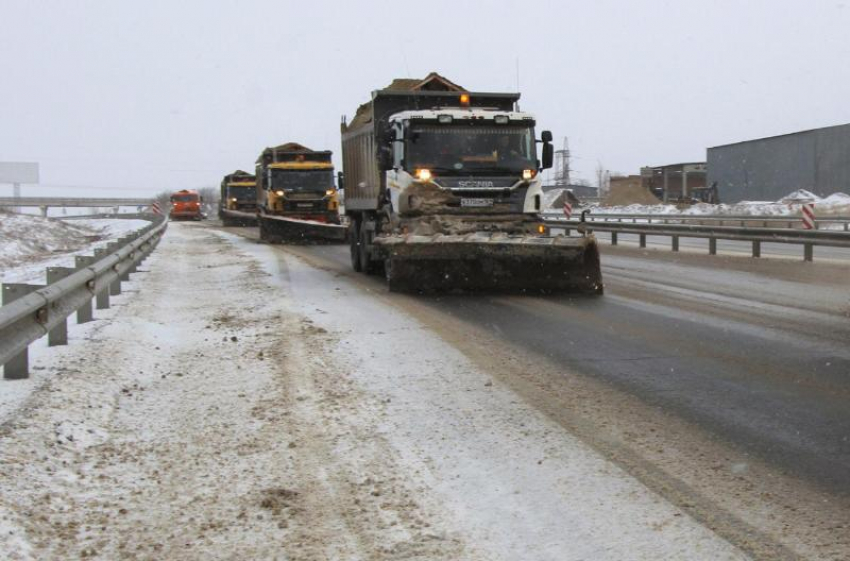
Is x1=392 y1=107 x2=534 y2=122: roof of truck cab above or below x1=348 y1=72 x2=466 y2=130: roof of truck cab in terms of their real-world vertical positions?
below

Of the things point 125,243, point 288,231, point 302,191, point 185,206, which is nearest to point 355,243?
point 125,243

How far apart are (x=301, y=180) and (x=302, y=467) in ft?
83.5

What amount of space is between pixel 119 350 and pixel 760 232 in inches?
610

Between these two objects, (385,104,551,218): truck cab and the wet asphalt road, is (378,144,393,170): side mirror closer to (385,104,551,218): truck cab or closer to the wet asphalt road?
(385,104,551,218): truck cab

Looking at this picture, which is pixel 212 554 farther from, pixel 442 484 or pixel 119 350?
pixel 119 350

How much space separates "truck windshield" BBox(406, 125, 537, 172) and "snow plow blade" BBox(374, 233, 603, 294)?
4.46ft

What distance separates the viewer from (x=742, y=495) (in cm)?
381

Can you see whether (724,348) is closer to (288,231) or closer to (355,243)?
(355,243)

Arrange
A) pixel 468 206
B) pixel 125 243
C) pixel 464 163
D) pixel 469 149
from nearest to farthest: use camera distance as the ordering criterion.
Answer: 1. pixel 468 206
2. pixel 464 163
3. pixel 469 149
4. pixel 125 243

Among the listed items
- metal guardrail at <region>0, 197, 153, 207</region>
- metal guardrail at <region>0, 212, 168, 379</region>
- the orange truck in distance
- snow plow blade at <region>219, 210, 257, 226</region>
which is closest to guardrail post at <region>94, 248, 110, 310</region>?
metal guardrail at <region>0, 212, 168, 379</region>

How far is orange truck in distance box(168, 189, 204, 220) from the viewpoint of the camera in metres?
60.3

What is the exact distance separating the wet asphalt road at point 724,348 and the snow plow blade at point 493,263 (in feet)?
1.62

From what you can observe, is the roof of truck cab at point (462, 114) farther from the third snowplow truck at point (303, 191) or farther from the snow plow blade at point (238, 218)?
the snow plow blade at point (238, 218)

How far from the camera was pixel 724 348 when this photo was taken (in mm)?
7375
